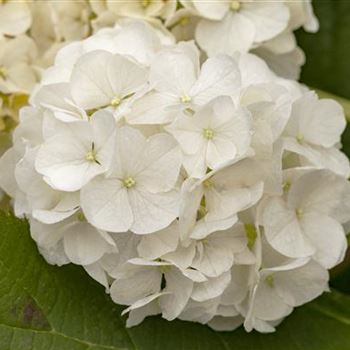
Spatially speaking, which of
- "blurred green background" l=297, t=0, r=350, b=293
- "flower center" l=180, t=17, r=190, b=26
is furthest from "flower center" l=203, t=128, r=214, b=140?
"blurred green background" l=297, t=0, r=350, b=293

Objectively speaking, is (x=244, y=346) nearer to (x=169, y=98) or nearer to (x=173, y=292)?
(x=173, y=292)

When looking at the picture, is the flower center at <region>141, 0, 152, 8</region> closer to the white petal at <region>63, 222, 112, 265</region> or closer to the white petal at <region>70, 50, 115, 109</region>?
the white petal at <region>70, 50, 115, 109</region>

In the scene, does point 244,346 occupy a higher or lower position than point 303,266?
lower

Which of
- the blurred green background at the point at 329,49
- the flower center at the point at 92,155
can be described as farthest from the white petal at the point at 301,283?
the blurred green background at the point at 329,49

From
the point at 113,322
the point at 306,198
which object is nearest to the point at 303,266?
the point at 306,198

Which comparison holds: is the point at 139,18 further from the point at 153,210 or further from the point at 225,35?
the point at 153,210

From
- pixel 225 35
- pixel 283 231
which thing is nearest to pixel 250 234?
pixel 283 231
